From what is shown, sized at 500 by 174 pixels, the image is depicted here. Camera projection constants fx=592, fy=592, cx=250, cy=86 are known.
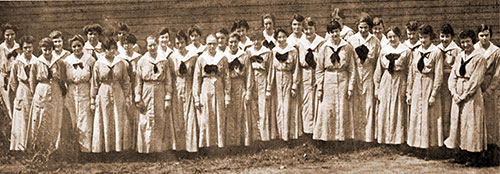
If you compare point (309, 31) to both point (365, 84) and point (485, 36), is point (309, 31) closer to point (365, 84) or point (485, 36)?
point (365, 84)

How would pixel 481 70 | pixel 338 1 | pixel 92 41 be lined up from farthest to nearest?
pixel 338 1, pixel 92 41, pixel 481 70

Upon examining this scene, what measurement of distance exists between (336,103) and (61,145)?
392 cm

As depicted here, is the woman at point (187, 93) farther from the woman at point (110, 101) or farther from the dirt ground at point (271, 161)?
the woman at point (110, 101)

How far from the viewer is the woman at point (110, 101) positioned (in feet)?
26.7

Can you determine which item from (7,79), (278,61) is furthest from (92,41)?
(278,61)

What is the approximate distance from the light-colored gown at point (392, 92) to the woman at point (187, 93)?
2611 millimetres

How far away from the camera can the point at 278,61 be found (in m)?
8.41

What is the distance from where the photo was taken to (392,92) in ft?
27.2

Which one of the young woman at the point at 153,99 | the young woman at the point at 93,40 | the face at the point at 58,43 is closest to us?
the young woman at the point at 153,99

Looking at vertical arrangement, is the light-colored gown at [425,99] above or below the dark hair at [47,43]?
below

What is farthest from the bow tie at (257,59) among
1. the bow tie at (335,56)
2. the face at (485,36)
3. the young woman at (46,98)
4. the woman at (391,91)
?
the face at (485,36)

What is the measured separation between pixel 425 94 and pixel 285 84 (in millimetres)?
1931

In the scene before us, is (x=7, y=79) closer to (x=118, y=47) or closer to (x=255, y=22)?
(x=118, y=47)

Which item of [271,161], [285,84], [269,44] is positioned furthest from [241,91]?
[271,161]
